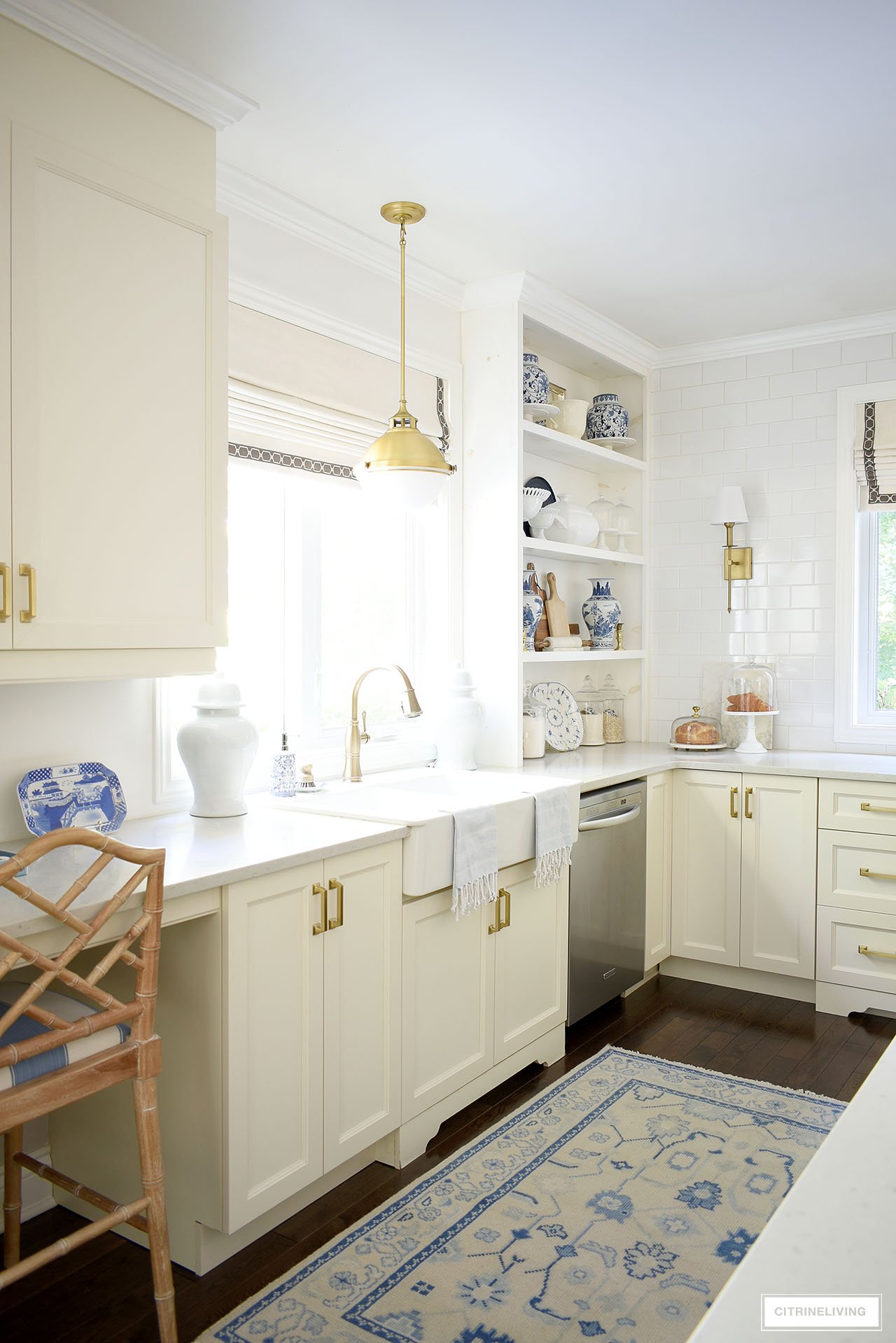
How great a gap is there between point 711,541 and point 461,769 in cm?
179

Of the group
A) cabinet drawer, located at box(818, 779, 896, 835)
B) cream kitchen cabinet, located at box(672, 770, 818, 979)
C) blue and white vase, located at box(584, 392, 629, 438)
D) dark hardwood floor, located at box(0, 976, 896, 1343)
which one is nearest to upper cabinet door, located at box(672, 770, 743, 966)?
cream kitchen cabinet, located at box(672, 770, 818, 979)

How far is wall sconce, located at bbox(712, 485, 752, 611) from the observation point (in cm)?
429

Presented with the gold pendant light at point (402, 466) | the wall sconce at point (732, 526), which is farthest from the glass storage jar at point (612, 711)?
the gold pendant light at point (402, 466)

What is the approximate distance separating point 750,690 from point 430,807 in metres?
2.04

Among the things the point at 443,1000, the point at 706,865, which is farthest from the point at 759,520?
the point at 443,1000

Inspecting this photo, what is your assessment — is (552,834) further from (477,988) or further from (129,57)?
(129,57)

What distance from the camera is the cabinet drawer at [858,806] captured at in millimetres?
3523

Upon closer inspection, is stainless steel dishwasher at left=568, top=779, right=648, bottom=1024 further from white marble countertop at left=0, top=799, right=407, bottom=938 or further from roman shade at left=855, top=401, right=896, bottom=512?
roman shade at left=855, top=401, right=896, bottom=512

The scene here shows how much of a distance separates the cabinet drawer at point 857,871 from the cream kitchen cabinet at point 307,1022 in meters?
1.88

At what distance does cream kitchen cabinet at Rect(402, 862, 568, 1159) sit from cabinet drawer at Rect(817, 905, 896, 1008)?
1.08m

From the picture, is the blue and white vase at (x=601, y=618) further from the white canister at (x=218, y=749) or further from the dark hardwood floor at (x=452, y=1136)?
the white canister at (x=218, y=749)

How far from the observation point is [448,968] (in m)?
2.69

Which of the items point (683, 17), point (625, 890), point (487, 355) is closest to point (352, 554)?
point (487, 355)

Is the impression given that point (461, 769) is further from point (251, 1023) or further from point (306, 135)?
point (306, 135)
